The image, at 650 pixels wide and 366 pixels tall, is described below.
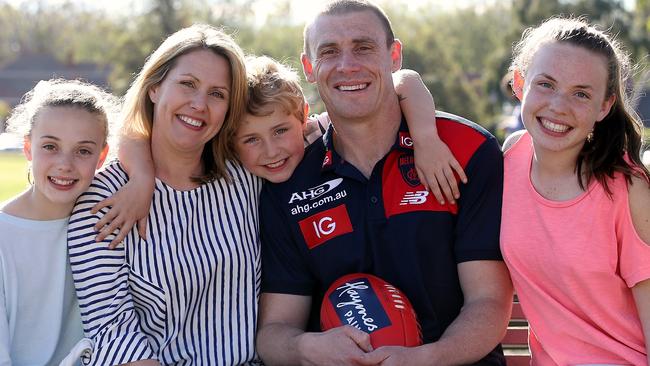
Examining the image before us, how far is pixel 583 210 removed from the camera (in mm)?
3395

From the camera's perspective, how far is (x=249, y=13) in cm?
4881

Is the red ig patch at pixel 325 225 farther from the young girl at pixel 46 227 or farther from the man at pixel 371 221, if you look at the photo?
the young girl at pixel 46 227

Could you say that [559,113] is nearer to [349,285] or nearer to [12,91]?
[349,285]

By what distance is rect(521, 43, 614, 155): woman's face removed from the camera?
11.1ft

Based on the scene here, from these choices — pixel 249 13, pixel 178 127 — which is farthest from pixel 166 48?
pixel 249 13

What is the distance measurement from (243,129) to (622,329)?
1.89m

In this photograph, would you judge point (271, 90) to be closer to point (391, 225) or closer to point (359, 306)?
point (391, 225)

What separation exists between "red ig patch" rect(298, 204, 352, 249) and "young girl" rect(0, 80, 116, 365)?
101 cm

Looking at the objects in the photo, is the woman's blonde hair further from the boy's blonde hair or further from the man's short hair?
the man's short hair

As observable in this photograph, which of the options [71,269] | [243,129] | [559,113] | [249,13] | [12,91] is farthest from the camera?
[12,91]

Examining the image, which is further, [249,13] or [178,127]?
[249,13]

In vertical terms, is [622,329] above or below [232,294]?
below

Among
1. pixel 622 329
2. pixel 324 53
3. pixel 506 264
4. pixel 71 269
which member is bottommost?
pixel 622 329

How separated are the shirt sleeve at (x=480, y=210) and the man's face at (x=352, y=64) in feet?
1.83
